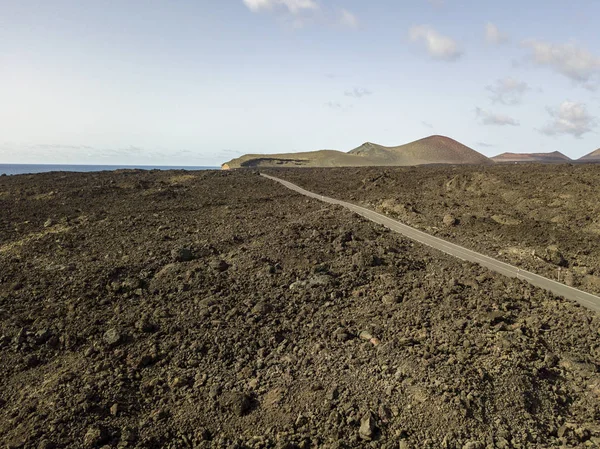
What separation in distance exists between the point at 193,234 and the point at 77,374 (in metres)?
14.2

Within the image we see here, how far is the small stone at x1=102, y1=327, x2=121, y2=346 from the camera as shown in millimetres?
14016

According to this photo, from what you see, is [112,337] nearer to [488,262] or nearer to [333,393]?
[333,393]

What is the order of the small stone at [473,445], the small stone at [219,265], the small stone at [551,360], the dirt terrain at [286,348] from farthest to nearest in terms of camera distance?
1. the small stone at [219,265]
2. the small stone at [551,360]
3. the dirt terrain at [286,348]
4. the small stone at [473,445]

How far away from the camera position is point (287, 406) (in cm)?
1092

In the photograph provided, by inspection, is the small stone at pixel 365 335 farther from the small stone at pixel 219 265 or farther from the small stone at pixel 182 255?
the small stone at pixel 182 255

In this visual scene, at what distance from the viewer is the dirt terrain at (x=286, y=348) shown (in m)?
10.2

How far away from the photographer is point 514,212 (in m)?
31.2

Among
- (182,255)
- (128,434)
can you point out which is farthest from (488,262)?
(128,434)

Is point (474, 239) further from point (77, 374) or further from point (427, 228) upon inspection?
point (77, 374)

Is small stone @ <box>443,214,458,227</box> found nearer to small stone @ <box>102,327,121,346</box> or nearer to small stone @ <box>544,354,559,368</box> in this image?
small stone @ <box>544,354,559,368</box>

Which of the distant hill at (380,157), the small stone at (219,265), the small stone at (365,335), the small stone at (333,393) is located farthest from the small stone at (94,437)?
the distant hill at (380,157)

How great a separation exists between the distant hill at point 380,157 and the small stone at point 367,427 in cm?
9447

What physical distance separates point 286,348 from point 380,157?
106252 millimetres

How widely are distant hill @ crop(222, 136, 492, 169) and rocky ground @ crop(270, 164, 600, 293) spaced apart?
206ft
